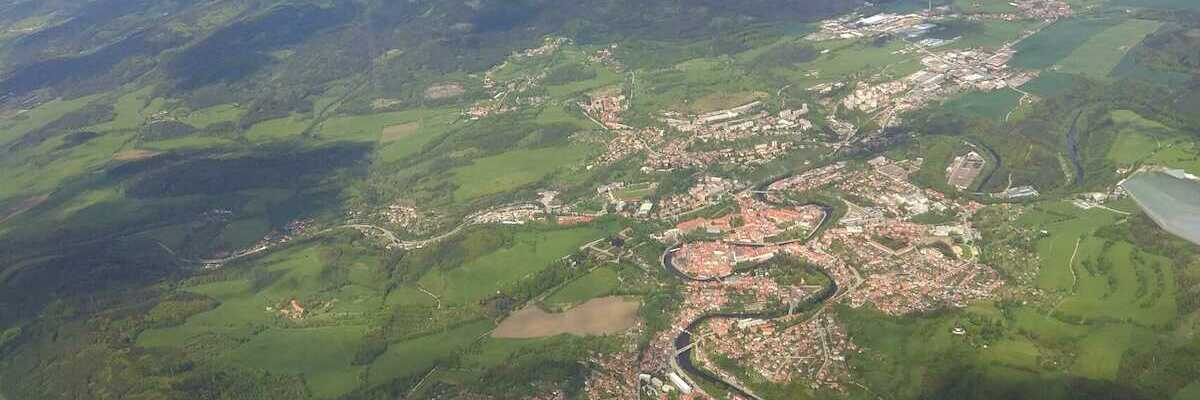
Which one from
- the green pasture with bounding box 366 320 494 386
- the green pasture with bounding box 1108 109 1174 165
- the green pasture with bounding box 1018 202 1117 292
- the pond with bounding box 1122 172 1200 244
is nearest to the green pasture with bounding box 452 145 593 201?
the green pasture with bounding box 366 320 494 386

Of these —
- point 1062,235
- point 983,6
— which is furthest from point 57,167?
point 983,6

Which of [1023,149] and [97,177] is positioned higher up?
[1023,149]

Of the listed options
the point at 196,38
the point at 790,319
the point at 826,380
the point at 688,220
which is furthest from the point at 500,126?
the point at 196,38

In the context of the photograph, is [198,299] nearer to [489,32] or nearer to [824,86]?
[824,86]

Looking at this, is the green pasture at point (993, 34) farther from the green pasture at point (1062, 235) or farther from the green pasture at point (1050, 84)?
the green pasture at point (1062, 235)

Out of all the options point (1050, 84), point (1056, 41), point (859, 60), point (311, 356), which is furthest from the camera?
point (859, 60)

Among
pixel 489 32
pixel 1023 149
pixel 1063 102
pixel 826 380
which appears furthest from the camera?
pixel 489 32

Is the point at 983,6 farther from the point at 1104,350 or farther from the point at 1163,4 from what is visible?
the point at 1104,350
